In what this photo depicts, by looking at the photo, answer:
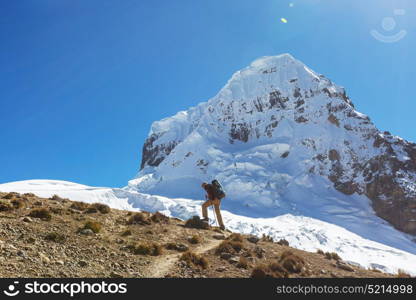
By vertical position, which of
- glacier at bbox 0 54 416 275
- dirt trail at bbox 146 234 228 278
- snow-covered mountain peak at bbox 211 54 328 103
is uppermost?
snow-covered mountain peak at bbox 211 54 328 103

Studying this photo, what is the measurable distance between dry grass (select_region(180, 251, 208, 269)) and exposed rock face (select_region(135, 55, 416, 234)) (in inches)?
3338

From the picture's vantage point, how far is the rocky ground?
29.5 feet

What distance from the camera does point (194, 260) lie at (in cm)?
1063

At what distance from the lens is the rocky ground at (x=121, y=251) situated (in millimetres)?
8977

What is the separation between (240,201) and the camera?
99.6m

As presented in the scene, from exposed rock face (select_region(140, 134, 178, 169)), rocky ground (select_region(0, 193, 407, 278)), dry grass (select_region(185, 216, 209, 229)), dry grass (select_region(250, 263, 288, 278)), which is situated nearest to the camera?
rocky ground (select_region(0, 193, 407, 278))

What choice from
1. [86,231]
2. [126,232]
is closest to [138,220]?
[126,232]

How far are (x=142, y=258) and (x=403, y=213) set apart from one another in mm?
103768

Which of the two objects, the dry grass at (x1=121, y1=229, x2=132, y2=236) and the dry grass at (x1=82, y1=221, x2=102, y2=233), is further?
the dry grass at (x1=121, y1=229, x2=132, y2=236)

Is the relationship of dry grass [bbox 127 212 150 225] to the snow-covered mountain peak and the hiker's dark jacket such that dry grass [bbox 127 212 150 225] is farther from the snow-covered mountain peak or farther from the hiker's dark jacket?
the snow-covered mountain peak

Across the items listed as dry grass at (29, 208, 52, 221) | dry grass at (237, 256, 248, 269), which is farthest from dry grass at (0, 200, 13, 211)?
dry grass at (237, 256, 248, 269)

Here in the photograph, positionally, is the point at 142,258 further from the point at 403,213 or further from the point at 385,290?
the point at 403,213

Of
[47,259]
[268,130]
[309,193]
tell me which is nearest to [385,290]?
[47,259]

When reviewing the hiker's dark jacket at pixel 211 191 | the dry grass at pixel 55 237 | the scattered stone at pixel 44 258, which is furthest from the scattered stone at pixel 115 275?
the hiker's dark jacket at pixel 211 191
